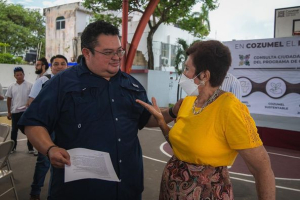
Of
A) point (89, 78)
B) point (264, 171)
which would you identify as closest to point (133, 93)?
point (89, 78)

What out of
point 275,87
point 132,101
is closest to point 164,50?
point 275,87

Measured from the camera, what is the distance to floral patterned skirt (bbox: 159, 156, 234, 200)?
5.41ft

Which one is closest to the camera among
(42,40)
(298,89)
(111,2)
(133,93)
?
(133,93)

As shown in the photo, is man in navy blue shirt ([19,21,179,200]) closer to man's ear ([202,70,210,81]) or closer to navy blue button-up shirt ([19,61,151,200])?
navy blue button-up shirt ([19,61,151,200])

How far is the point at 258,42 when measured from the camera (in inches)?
276

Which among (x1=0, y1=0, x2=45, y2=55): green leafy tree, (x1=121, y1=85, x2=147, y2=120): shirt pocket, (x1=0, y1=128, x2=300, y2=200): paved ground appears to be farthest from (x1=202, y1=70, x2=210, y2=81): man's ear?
(x1=0, y1=0, x2=45, y2=55): green leafy tree

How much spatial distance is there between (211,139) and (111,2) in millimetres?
16304

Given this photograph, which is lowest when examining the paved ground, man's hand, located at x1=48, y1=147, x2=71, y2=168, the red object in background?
the paved ground

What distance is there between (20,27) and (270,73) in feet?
85.3

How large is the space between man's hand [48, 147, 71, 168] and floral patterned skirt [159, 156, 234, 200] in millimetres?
695

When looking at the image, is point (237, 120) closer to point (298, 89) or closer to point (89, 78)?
point (89, 78)

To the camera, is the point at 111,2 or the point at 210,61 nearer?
the point at 210,61

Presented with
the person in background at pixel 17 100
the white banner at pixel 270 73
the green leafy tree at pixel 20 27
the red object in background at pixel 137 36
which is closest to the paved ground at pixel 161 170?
the person in background at pixel 17 100

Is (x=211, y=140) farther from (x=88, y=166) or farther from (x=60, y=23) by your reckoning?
(x=60, y=23)
